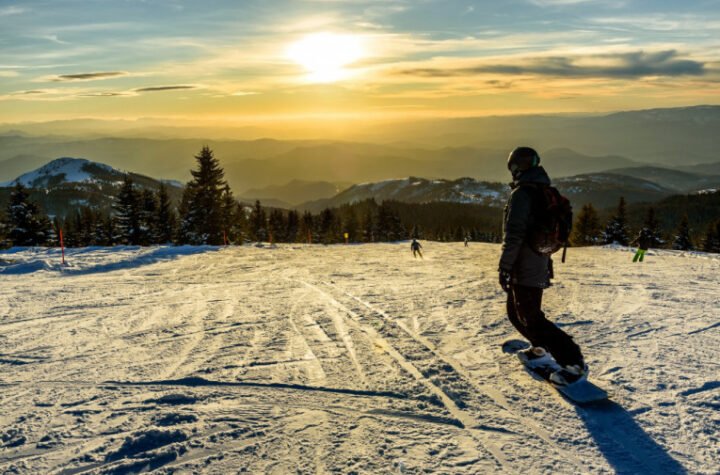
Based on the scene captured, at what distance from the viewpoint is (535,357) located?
542 cm

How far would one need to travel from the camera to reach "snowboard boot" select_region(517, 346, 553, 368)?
5309 millimetres

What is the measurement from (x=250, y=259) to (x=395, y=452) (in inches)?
599

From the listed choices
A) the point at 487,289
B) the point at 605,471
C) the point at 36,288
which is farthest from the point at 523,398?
the point at 36,288

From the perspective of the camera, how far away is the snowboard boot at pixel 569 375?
4.66m

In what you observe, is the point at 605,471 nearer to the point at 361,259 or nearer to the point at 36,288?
the point at 36,288

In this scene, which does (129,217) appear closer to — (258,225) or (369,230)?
(258,225)

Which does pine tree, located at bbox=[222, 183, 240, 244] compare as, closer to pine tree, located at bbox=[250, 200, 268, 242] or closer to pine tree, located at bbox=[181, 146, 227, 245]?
pine tree, located at bbox=[181, 146, 227, 245]

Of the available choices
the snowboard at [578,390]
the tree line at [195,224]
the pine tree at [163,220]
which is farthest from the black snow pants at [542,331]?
the pine tree at [163,220]

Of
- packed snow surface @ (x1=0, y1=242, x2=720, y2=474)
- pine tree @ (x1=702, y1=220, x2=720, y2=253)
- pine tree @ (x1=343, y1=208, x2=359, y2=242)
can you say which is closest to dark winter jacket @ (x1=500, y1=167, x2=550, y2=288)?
packed snow surface @ (x1=0, y1=242, x2=720, y2=474)

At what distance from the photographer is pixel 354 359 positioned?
5.86 metres

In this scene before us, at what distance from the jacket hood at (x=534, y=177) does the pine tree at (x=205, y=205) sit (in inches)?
1654

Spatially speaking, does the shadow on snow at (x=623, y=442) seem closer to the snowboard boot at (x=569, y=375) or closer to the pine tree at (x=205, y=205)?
the snowboard boot at (x=569, y=375)

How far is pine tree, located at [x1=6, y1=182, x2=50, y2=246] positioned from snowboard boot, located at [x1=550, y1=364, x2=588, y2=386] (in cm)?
4866

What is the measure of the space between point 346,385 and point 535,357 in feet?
7.63
